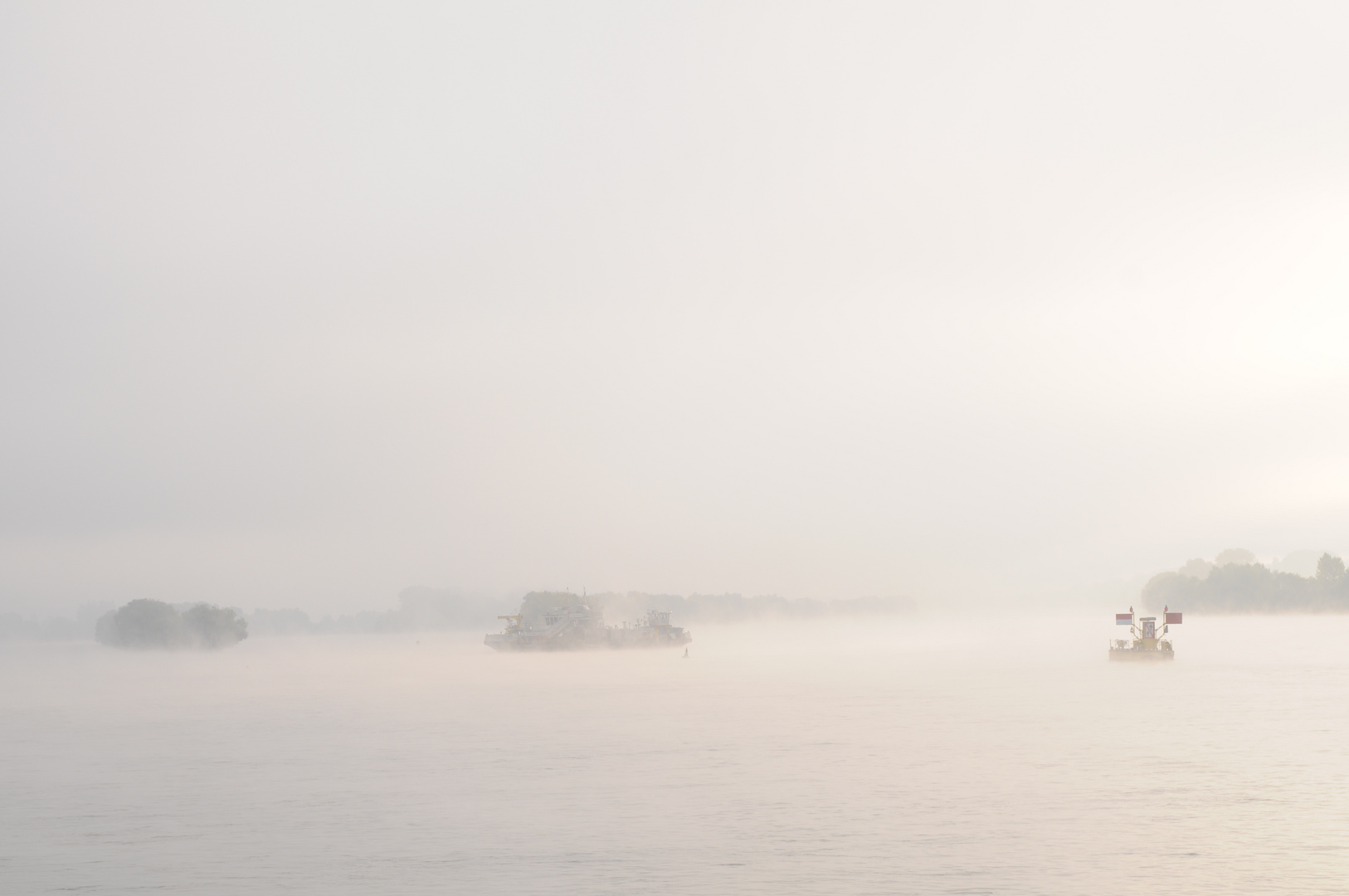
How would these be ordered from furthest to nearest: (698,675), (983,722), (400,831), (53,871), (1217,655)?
(1217,655) < (698,675) < (983,722) < (400,831) < (53,871)

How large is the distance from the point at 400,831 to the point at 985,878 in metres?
21.2

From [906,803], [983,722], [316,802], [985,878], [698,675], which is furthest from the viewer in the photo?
Result: [698,675]

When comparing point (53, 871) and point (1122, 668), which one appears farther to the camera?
point (1122, 668)

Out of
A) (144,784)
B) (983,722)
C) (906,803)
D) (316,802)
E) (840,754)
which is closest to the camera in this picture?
(906,803)

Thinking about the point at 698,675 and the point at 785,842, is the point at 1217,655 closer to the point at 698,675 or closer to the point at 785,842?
the point at 698,675

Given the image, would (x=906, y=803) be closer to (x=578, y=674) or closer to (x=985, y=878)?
(x=985, y=878)

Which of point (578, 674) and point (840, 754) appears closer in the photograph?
point (840, 754)

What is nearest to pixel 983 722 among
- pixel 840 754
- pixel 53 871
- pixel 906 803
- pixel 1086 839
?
pixel 840 754

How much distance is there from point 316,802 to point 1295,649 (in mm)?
184367

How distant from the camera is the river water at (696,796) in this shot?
36031 millimetres

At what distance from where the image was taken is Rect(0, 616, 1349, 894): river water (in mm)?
36031

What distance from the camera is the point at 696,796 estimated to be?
4978cm

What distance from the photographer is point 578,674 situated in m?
156

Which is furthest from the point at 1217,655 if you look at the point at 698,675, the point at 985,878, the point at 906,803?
the point at 985,878
